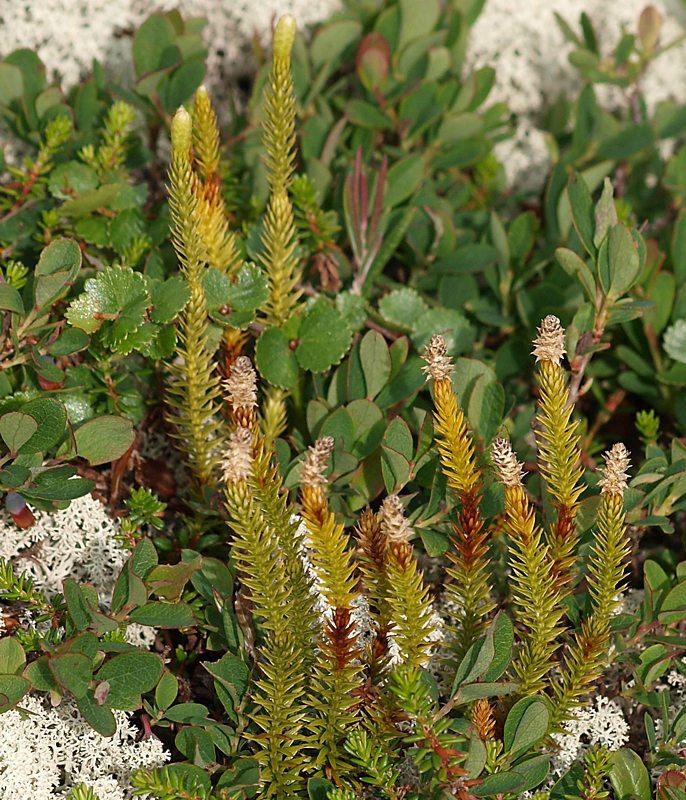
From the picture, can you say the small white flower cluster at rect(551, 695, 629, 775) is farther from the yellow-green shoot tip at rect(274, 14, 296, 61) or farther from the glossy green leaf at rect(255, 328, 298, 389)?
the yellow-green shoot tip at rect(274, 14, 296, 61)

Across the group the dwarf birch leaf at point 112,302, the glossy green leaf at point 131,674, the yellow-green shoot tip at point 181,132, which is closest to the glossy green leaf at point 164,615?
the glossy green leaf at point 131,674

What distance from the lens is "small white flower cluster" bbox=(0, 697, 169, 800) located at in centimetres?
148

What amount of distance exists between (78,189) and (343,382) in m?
0.70

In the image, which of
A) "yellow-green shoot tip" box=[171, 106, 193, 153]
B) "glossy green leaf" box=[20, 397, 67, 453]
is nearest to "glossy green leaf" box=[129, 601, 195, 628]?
"glossy green leaf" box=[20, 397, 67, 453]

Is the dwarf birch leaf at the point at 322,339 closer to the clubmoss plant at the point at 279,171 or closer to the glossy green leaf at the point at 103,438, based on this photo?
the clubmoss plant at the point at 279,171

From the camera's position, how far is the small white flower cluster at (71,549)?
5.51 feet

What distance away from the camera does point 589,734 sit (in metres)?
1.62

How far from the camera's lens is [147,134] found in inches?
92.4

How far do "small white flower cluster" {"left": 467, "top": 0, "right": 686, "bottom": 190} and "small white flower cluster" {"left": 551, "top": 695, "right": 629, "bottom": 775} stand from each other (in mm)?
1535

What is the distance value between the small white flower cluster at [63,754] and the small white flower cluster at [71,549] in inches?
7.2

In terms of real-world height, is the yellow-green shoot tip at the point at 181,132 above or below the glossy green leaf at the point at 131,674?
above

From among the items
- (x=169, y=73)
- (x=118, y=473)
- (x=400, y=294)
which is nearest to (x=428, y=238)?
(x=400, y=294)

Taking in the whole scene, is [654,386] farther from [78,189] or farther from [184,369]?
[78,189]

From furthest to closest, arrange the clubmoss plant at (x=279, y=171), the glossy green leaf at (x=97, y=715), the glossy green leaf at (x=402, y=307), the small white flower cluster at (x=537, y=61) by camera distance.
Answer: the small white flower cluster at (x=537, y=61), the glossy green leaf at (x=402, y=307), the clubmoss plant at (x=279, y=171), the glossy green leaf at (x=97, y=715)
